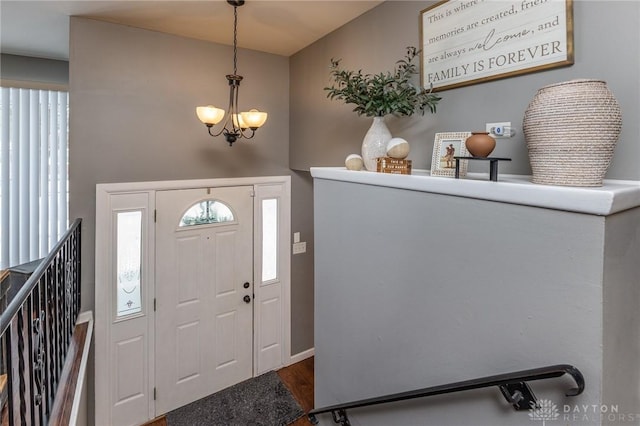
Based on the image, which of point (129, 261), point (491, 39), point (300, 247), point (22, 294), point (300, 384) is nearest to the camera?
point (22, 294)

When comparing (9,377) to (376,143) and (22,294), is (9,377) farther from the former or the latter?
(376,143)

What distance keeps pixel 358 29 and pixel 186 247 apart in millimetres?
2466

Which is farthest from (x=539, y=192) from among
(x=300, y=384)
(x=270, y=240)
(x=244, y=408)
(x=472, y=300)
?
(x=300, y=384)

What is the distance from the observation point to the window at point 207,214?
3244 millimetres

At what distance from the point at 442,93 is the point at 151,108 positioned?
7.92 feet

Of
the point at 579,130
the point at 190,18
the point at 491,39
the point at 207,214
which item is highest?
the point at 190,18

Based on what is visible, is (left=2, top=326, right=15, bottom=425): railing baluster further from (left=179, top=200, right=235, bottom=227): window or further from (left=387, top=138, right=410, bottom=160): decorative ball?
(left=179, top=200, right=235, bottom=227): window

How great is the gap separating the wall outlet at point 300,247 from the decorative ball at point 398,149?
2.41m

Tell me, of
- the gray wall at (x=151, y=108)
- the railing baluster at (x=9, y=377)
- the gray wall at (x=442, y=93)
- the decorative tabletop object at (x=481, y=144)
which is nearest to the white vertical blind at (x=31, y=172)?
the gray wall at (x=151, y=108)

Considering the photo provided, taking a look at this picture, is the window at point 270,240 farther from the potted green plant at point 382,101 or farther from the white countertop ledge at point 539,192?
the white countertop ledge at point 539,192

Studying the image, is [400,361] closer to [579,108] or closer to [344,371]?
[344,371]

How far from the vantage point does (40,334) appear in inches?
59.1

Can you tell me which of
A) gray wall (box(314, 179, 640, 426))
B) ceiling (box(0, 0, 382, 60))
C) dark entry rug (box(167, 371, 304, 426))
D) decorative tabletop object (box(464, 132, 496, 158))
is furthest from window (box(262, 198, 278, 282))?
decorative tabletop object (box(464, 132, 496, 158))

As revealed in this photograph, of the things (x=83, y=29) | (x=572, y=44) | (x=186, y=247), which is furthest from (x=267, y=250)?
(x=572, y=44)
